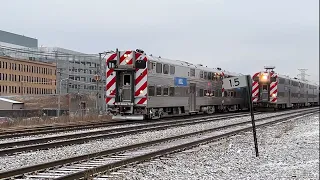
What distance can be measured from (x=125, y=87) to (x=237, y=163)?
13.6 meters

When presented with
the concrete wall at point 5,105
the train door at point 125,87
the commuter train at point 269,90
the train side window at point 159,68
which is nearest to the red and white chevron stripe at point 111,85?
the train door at point 125,87

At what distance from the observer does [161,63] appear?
2406 cm

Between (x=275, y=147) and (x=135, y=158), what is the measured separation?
539 centimetres

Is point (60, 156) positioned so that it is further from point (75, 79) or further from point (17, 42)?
point (75, 79)


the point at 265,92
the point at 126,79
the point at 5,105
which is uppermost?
the point at 126,79

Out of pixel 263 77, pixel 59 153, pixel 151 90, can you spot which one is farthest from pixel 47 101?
pixel 59 153

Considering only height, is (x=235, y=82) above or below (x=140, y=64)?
below

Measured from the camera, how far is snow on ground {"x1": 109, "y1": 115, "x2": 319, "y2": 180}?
849cm

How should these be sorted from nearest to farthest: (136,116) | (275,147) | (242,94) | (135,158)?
(135,158), (275,147), (136,116), (242,94)

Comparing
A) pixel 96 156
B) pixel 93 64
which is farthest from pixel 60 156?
pixel 93 64

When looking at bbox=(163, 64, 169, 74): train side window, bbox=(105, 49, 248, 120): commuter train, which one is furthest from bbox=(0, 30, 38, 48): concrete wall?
bbox=(163, 64, 169, 74): train side window

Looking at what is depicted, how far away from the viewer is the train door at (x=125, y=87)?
22.9 m

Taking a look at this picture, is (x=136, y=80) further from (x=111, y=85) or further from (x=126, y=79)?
(x=111, y=85)

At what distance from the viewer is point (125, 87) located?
23.0 m
